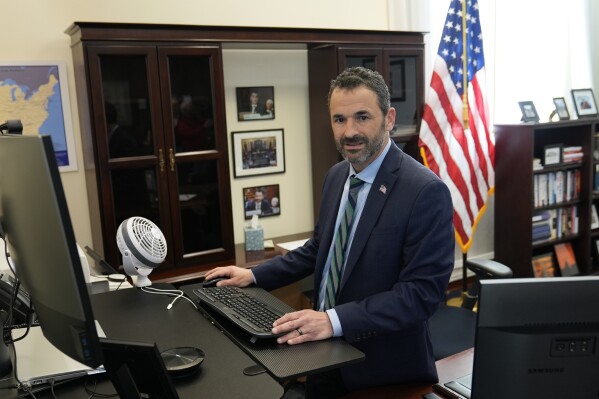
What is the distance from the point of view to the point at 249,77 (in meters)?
3.28

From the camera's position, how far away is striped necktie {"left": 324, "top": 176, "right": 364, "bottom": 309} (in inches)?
66.6

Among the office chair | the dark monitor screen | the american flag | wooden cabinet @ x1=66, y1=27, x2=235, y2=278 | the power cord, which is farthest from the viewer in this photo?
the american flag

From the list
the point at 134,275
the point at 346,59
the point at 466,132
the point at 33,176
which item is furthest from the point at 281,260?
the point at 466,132

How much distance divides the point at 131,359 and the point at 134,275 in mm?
969

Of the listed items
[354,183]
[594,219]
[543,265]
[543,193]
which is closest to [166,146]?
[354,183]

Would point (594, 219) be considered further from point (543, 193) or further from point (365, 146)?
point (365, 146)

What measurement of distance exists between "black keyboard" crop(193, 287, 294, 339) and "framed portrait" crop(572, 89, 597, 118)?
3.71 m

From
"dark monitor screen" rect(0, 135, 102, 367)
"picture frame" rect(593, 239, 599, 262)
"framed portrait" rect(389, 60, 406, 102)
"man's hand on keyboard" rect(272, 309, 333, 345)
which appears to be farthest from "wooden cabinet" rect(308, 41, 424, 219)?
"dark monitor screen" rect(0, 135, 102, 367)

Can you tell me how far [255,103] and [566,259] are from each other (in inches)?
112

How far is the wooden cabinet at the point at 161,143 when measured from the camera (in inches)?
99.2

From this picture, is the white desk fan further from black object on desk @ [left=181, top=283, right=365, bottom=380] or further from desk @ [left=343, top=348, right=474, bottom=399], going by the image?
desk @ [left=343, top=348, right=474, bottom=399]

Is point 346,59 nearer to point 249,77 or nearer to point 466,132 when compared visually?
point 249,77

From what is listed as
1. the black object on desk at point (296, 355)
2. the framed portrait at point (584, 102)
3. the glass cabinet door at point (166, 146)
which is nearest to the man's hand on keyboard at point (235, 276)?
the black object on desk at point (296, 355)

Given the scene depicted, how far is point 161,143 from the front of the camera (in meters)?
2.65
